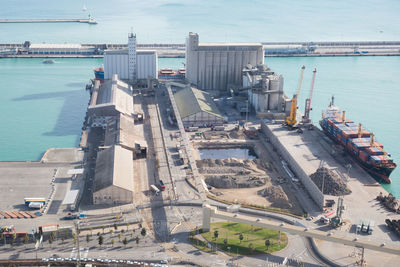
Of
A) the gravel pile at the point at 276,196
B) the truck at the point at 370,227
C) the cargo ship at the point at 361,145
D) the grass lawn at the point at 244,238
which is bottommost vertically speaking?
the grass lawn at the point at 244,238

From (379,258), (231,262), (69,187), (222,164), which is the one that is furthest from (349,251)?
(69,187)

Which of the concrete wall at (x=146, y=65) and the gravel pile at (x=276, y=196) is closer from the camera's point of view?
the gravel pile at (x=276, y=196)

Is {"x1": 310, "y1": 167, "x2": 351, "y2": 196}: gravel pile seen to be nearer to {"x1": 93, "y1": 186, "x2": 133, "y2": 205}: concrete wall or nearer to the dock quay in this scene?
{"x1": 93, "y1": 186, "x2": 133, "y2": 205}: concrete wall

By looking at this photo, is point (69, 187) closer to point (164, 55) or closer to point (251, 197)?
point (251, 197)

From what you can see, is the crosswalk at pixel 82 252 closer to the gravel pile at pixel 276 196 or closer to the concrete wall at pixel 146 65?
the gravel pile at pixel 276 196

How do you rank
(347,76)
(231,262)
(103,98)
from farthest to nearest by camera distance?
(347,76), (103,98), (231,262)

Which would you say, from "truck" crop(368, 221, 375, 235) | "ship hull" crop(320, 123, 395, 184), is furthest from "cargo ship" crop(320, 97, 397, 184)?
"truck" crop(368, 221, 375, 235)

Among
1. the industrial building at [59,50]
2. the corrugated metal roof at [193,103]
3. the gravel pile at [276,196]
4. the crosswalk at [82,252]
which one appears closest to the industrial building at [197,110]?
the corrugated metal roof at [193,103]
